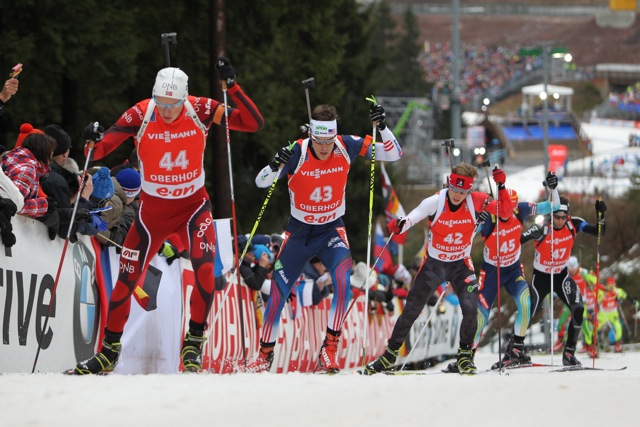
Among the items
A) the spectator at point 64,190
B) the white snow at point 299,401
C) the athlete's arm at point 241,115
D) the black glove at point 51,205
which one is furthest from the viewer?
the spectator at point 64,190

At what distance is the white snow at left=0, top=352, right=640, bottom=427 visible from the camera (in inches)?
235

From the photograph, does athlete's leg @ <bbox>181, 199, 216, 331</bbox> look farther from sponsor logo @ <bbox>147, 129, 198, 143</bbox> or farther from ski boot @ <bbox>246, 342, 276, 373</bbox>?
ski boot @ <bbox>246, 342, 276, 373</bbox>

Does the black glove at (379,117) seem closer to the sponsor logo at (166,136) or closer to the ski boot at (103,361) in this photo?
the sponsor logo at (166,136)

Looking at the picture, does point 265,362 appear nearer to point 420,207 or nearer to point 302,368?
point 420,207

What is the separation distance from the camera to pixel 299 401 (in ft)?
21.2

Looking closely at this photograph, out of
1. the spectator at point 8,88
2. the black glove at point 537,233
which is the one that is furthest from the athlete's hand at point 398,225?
the black glove at point 537,233

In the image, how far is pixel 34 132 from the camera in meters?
10.1

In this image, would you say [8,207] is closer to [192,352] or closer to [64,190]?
[64,190]

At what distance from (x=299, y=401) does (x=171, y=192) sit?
281cm

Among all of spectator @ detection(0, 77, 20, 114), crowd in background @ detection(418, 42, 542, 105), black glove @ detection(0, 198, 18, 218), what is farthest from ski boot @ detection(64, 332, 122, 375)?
crowd in background @ detection(418, 42, 542, 105)

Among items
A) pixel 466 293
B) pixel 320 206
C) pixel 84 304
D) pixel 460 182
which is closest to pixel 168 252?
pixel 84 304

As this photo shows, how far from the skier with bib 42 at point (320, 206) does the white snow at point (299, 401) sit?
11.5 feet

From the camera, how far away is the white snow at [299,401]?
5.96 m

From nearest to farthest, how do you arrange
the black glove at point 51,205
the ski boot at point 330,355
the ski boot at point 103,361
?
the ski boot at point 103,361
the black glove at point 51,205
the ski boot at point 330,355
